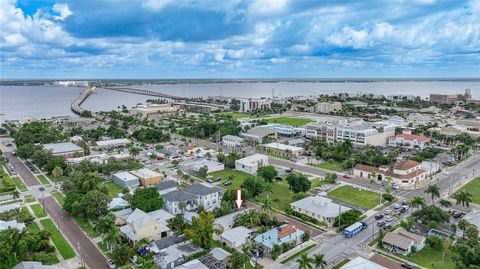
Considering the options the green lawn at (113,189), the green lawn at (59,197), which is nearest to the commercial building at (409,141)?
the green lawn at (113,189)

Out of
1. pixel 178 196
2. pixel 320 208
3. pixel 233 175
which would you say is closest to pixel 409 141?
pixel 233 175

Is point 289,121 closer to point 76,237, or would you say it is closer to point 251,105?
point 251,105

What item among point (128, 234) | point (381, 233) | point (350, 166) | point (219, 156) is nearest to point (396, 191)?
point (350, 166)

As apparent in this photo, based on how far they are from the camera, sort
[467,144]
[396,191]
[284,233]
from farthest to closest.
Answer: [467,144]
[396,191]
[284,233]

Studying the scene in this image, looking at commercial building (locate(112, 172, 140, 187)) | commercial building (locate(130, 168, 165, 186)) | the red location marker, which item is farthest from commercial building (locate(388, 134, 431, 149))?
commercial building (locate(112, 172, 140, 187))

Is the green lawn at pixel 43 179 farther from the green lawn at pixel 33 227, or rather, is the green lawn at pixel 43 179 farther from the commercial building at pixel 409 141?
the commercial building at pixel 409 141

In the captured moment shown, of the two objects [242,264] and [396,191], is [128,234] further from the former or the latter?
[396,191]
